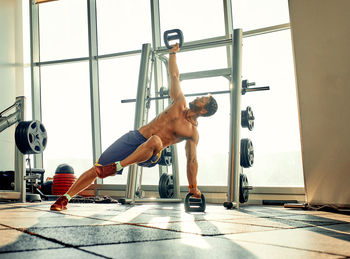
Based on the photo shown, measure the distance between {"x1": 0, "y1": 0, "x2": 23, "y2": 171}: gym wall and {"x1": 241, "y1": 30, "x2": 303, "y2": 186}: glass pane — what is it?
12.8 ft

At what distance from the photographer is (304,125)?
3.72 metres

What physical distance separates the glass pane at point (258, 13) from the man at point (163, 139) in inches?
82.3

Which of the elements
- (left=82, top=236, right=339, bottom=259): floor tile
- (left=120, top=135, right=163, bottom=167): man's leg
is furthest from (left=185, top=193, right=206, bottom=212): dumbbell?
(left=82, top=236, right=339, bottom=259): floor tile

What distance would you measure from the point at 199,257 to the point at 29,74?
6.13 m

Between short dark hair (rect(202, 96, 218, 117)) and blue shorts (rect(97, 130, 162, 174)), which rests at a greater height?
short dark hair (rect(202, 96, 218, 117))

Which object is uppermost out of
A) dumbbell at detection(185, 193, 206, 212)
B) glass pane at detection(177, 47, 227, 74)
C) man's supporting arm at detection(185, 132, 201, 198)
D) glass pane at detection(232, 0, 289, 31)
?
glass pane at detection(232, 0, 289, 31)

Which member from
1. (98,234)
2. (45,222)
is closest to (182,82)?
(45,222)

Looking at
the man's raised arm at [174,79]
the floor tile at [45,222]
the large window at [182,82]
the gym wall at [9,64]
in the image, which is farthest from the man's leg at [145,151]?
the gym wall at [9,64]

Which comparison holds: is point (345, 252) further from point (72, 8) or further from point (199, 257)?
point (72, 8)

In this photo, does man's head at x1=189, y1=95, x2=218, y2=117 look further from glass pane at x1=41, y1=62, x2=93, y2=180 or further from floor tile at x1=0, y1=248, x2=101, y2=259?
glass pane at x1=41, y1=62, x2=93, y2=180

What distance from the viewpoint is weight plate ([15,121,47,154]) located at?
13.4ft

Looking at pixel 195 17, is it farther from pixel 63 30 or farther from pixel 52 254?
pixel 52 254

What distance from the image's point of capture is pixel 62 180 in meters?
5.24

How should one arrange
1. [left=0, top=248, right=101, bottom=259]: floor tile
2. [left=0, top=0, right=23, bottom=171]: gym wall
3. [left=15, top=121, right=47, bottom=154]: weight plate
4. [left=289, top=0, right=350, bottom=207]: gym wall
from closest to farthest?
[left=0, top=248, right=101, bottom=259]: floor tile, [left=289, top=0, right=350, bottom=207]: gym wall, [left=15, top=121, right=47, bottom=154]: weight plate, [left=0, top=0, right=23, bottom=171]: gym wall
